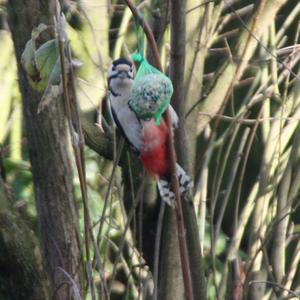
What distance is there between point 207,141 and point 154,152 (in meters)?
0.27

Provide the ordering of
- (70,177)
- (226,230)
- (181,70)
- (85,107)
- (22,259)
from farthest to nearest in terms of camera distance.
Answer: (226,230) < (85,107) < (70,177) < (181,70) < (22,259)

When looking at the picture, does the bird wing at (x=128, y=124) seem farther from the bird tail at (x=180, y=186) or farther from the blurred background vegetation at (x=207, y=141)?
the bird tail at (x=180, y=186)

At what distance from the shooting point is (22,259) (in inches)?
60.7

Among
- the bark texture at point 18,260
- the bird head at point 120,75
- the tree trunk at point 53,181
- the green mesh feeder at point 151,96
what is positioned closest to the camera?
the green mesh feeder at point 151,96

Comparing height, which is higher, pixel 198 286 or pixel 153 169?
pixel 153 169

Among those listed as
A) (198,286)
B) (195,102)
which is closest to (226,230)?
(195,102)

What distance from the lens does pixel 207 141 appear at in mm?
2268

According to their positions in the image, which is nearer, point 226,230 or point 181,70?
point 181,70

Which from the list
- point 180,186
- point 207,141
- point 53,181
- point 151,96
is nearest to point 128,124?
point 207,141

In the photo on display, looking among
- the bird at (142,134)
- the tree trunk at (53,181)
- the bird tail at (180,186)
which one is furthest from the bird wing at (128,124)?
the tree trunk at (53,181)

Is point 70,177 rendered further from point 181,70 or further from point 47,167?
point 181,70

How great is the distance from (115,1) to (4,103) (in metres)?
0.64

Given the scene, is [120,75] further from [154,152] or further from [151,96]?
[151,96]

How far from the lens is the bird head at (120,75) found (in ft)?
7.20
